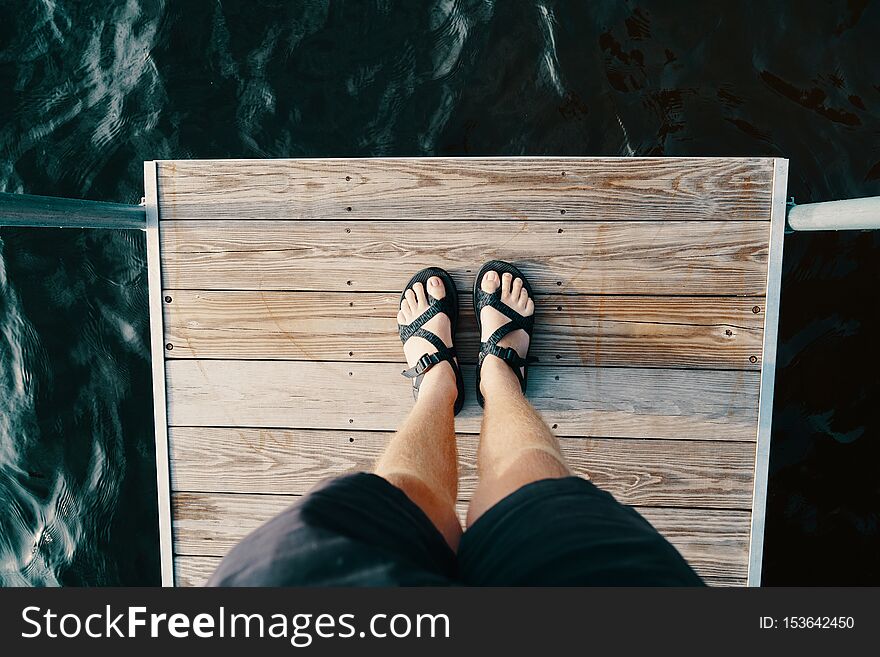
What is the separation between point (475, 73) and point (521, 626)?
191cm

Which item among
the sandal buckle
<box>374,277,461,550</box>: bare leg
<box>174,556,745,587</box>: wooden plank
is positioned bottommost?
<box>174,556,745,587</box>: wooden plank

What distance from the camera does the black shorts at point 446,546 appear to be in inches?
32.0

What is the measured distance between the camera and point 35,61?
2.20 meters

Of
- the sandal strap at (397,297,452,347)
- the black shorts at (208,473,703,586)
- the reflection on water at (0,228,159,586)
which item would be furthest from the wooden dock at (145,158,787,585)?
the black shorts at (208,473,703,586)

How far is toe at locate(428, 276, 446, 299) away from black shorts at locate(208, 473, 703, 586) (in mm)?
841

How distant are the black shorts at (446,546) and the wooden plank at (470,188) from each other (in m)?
1.01

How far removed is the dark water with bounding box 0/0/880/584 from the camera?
6.80 ft

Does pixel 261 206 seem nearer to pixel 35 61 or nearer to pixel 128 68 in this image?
pixel 128 68

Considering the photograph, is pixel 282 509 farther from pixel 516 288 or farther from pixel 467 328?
pixel 516 288

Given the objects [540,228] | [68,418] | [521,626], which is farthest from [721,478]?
[68,418]

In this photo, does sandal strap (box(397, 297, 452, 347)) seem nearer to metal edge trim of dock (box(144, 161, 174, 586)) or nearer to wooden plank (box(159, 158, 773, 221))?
wooden plank (box(159, 158, 773, 221))

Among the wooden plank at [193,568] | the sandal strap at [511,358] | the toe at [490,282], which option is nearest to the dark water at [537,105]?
the toe at [490,282]

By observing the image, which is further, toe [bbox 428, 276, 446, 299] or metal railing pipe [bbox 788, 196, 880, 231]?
toe [bbox 428, 276, 446, 299]

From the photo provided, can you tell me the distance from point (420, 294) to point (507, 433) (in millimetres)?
587
